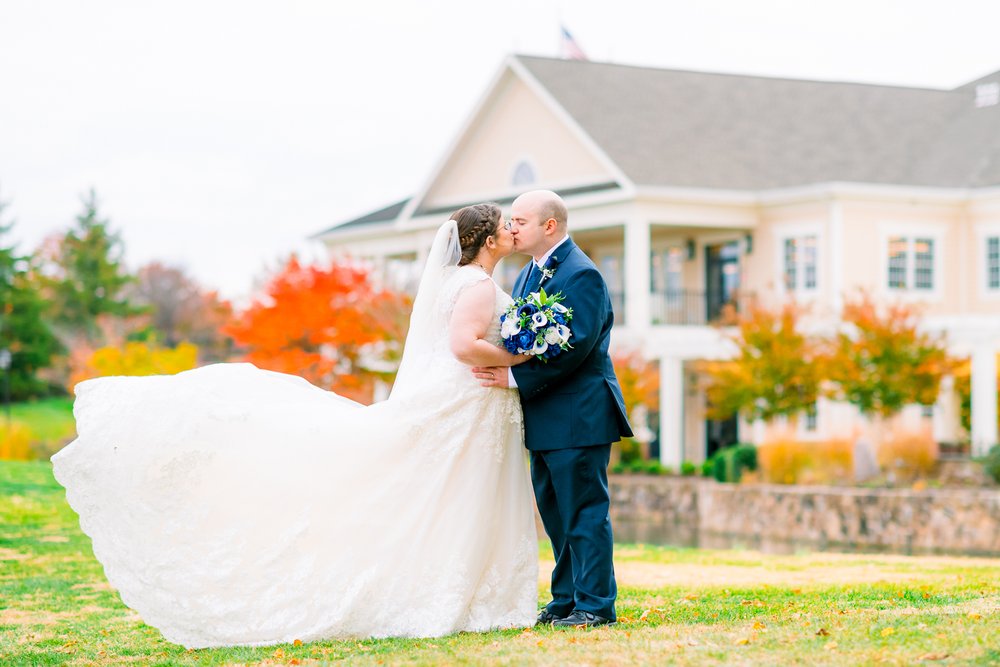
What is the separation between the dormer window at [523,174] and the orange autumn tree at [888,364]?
10.9 m

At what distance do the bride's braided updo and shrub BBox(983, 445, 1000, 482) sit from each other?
1697cm

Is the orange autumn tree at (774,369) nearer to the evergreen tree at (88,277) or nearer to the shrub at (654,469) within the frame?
the shrub at (654,469)

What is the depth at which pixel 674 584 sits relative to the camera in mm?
10367

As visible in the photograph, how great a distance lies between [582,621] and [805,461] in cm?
1708

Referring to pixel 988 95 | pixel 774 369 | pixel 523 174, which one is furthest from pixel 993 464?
pixel 523 174

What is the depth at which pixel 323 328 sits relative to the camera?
3008 centimetres

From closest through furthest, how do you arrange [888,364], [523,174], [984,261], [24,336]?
[888,364] → [984,261] → [523,174] → [24,336]

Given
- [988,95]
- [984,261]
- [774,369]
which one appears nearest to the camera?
[774,369]

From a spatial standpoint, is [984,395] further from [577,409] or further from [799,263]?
[577,409]

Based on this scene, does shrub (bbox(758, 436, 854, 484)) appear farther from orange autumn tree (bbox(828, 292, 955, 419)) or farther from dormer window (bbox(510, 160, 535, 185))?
dormer window (bbox(510, 160, 535, 185))

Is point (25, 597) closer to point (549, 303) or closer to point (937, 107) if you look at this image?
point (549, 303)

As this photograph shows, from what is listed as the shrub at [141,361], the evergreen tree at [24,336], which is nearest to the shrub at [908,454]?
the shrub at [141,361]

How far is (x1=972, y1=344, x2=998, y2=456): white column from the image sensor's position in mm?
A: 25578

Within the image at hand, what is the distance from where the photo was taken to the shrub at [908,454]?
23891 millimetres
